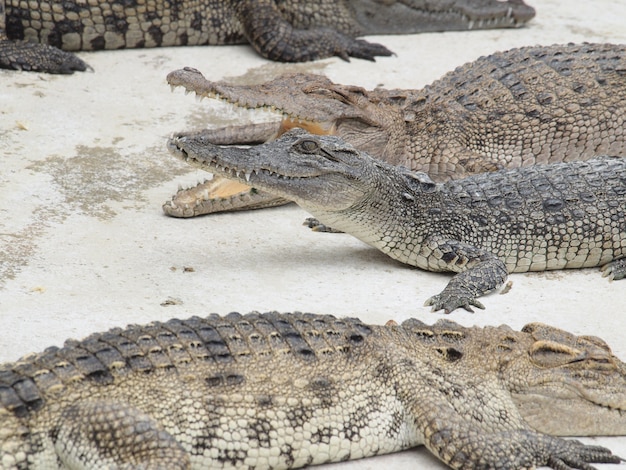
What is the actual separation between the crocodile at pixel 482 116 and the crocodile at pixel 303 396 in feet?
9.35

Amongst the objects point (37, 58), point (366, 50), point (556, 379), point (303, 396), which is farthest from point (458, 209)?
point (37, 58)

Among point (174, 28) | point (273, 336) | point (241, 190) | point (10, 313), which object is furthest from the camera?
point (174, 28)

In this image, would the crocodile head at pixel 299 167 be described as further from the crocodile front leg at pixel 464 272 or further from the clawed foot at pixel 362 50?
the clawed foot at pixel 362 50

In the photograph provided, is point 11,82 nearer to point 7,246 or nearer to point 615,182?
point 7,246

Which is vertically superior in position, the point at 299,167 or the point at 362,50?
the point at 299,167

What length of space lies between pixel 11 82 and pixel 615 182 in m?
4.55

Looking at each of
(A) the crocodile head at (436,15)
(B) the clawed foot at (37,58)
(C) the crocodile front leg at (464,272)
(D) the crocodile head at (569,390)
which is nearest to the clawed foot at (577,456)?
(D) the crocodile head at (569,390)

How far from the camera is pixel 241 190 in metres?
6.05

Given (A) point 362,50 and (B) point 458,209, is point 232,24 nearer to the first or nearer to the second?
(A) point 362,50

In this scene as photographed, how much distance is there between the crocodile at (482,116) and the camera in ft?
21.7

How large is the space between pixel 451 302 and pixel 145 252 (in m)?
1.66

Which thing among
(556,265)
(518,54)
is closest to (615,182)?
(556,265)

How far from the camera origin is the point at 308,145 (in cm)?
534

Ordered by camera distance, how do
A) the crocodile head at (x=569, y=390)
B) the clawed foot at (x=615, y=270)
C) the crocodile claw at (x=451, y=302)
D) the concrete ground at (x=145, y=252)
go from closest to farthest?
the crocodile head at (x=569, y=390), the concrete ground at (x=145, y=252), the crocodile claw at (x=451, y=302), the clawed foot at (x=615, y=270)
